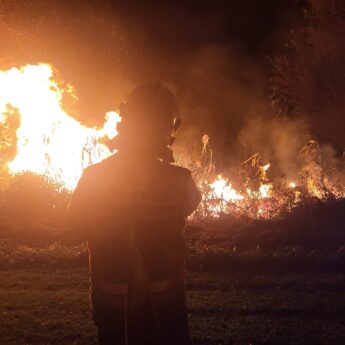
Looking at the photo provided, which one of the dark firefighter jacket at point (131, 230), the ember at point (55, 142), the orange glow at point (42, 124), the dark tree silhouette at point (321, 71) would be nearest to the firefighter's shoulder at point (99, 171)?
the dark firefighter jacket at point (131, 230)

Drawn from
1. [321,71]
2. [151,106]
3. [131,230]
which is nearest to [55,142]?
[321,71]

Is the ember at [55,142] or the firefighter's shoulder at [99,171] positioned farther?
the ember at [55,142]

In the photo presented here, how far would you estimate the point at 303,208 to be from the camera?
32.5ft

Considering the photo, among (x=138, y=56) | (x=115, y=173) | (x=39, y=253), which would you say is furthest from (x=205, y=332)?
(x=138, y=56)

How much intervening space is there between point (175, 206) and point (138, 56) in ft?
54.4

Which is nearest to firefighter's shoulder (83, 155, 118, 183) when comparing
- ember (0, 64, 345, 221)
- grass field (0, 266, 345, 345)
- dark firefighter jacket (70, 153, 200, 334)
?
dark firefighter jacket (70, 153, 200, 334)

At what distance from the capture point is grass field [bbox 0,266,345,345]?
5.14 metres

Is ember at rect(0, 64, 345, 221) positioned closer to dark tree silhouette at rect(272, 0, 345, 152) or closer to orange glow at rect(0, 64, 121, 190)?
orange glow at rect(0, 64, 121, 190)

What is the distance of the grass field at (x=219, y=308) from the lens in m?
5.14

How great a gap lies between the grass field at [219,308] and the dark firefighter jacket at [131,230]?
2.73 m

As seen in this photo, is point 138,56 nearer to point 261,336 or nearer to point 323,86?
point 323,86

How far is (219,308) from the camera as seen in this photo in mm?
5934

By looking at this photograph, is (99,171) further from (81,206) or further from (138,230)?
(138,230)

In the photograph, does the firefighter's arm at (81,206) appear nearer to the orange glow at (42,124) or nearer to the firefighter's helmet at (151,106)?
the firefighter's helmet at (151,106)
